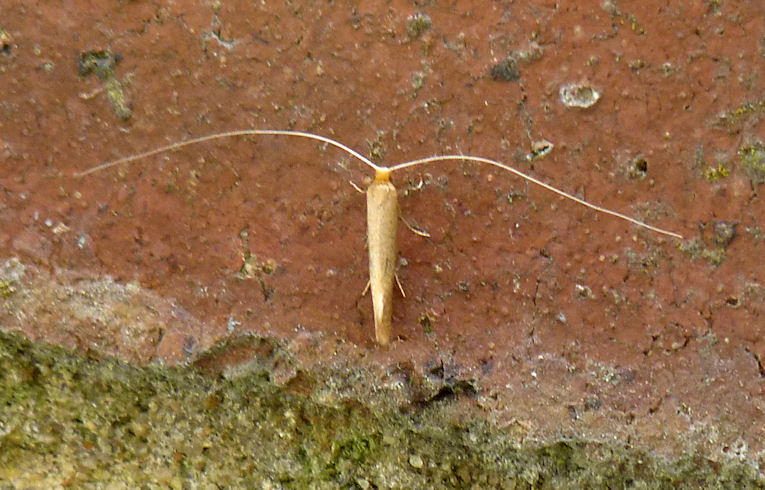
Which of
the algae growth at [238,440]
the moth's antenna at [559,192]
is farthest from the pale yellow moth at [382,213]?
the algae growth at [238,440]

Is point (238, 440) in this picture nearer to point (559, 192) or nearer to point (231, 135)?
point (231, 135)

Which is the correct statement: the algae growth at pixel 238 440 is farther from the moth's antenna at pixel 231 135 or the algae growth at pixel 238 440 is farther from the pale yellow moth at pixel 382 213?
the moth's antenna at pixel 231 135

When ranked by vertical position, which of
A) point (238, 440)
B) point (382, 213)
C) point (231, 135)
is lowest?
point (238, 440)

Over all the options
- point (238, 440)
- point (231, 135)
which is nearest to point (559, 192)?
point (231, 135)

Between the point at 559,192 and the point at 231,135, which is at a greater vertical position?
the point at 231,135

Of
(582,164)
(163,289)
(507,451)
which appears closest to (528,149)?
(582,164)

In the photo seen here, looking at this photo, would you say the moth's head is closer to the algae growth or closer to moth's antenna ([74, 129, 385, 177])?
moth's antenna ([74, 129, 385, 177])
